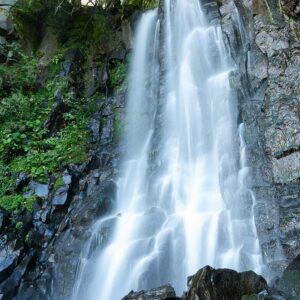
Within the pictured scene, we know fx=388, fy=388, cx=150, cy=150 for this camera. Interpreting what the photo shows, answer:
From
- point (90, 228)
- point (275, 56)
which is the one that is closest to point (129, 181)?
point (90, 228)

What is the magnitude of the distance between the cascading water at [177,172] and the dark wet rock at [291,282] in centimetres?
174

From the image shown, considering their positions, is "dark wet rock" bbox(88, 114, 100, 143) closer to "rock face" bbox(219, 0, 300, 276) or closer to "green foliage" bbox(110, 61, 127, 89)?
"green foliage" bbox(110, 61, 127, 89)

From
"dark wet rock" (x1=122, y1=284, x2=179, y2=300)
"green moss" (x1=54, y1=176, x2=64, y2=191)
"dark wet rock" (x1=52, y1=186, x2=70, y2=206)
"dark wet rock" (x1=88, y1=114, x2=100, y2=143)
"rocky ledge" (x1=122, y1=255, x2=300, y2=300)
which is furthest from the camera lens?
"dark wet rock" (x1=88, y1=114, x2=100, y2=143)

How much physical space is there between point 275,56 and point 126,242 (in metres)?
5.70

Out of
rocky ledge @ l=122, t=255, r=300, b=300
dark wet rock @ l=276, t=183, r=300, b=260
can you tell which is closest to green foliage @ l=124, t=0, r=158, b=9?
dark wet rock @ l=276, t=183, r=300, b=260

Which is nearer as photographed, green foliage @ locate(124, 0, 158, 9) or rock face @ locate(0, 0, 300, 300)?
rock face @ locate(0, 0, 300, 300)

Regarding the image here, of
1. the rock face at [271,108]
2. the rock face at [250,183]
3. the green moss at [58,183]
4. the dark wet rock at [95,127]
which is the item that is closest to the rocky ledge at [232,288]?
the rock face at [250,183]

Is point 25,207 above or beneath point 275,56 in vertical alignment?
beneath

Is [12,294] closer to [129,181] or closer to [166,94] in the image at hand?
[129,181]

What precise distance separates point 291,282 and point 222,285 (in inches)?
36.5

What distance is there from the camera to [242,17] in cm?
1107

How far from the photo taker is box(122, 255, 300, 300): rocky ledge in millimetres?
5074

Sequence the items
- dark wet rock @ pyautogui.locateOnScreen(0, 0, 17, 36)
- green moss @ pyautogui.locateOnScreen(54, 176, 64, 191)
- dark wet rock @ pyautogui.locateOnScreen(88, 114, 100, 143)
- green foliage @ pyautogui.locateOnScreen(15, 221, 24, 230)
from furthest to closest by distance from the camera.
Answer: dark wet rock @ pyautogui.locateOnScreen(0, 0, 17, 36) → dark wet rock @ pyautogui.locateOnScreen(88, 114, 100, 143) → green moss @ pyautogui.locateOnScreen(54, 176, 64, 191) → green foliage @ pyautogui.locateOnScreen(15, 221, 24, 230)

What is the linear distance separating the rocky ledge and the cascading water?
67.9 inches
